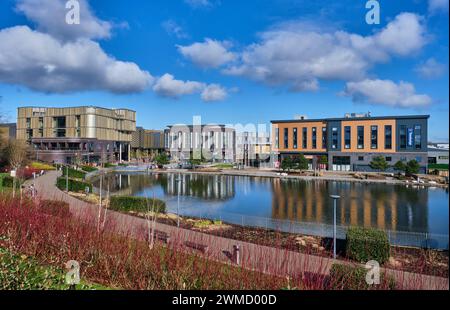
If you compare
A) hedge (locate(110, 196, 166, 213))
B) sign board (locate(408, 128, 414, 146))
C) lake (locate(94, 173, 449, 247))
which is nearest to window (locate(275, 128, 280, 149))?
sign board (locate(408, 128, 414, 146))

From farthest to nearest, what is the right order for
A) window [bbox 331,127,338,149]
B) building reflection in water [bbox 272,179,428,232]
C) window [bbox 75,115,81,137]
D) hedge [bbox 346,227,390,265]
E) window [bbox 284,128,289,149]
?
window [bbox 75,115,81,137] → window [bbox 284,128,289,149] → window [bbox 331,127,338,149] → building reflection in water [bbox 272,179,428,232] → hedge [bbox 346,227,390,265]

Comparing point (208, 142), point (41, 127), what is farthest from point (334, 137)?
point (41, 127)

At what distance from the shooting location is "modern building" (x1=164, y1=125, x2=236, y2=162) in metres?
80.1

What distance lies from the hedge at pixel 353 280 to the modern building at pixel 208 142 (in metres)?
72.1

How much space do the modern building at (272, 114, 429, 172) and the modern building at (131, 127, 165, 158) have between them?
43232 millimetres

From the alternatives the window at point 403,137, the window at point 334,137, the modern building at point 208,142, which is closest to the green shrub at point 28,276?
the window at point 403,137

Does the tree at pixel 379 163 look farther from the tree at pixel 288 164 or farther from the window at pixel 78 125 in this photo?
the window at pixel 78 125

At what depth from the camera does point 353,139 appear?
177ft

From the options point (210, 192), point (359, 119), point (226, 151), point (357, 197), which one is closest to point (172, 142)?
point (226, 151)

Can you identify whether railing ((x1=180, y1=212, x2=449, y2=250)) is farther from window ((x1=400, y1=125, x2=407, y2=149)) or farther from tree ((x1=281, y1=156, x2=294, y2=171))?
window ((x1=400, y1=125, x2=407, y2=149))

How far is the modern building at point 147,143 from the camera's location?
90887 mm

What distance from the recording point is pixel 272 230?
1429 cm

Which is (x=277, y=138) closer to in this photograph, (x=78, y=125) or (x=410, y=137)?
(x=410, y=137)
